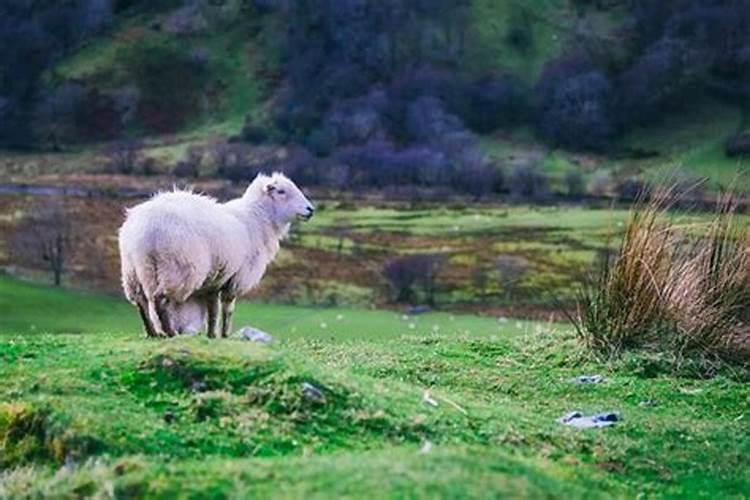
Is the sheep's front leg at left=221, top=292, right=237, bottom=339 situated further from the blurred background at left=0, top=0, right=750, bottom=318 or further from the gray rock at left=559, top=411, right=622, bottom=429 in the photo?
the blurred background at left=0, top=0, right=750, bottom=318

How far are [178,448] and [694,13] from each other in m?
148

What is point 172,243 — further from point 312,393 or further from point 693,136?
point 693,136

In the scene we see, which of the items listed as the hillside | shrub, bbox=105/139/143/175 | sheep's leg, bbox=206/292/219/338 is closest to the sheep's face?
sheep's leg, bbox=206/292/219/338

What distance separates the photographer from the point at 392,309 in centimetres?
5900

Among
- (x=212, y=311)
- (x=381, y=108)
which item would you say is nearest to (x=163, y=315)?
(x=212, y=311)

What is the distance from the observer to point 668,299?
16938 millimetres

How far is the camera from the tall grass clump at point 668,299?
55.2ft

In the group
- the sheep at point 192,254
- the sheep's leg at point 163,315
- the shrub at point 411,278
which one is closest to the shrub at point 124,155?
the shrub at point 411,278

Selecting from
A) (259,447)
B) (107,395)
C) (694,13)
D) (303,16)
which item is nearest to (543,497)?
(259,447)

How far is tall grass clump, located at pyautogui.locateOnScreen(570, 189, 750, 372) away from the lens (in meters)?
16.8

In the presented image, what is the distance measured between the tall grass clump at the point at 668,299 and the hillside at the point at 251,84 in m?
101

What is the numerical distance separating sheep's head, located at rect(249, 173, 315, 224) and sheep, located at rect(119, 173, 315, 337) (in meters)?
0.03

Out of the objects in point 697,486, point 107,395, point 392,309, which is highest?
point 107,395

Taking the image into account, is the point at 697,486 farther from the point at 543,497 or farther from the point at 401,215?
the point at 401,215
